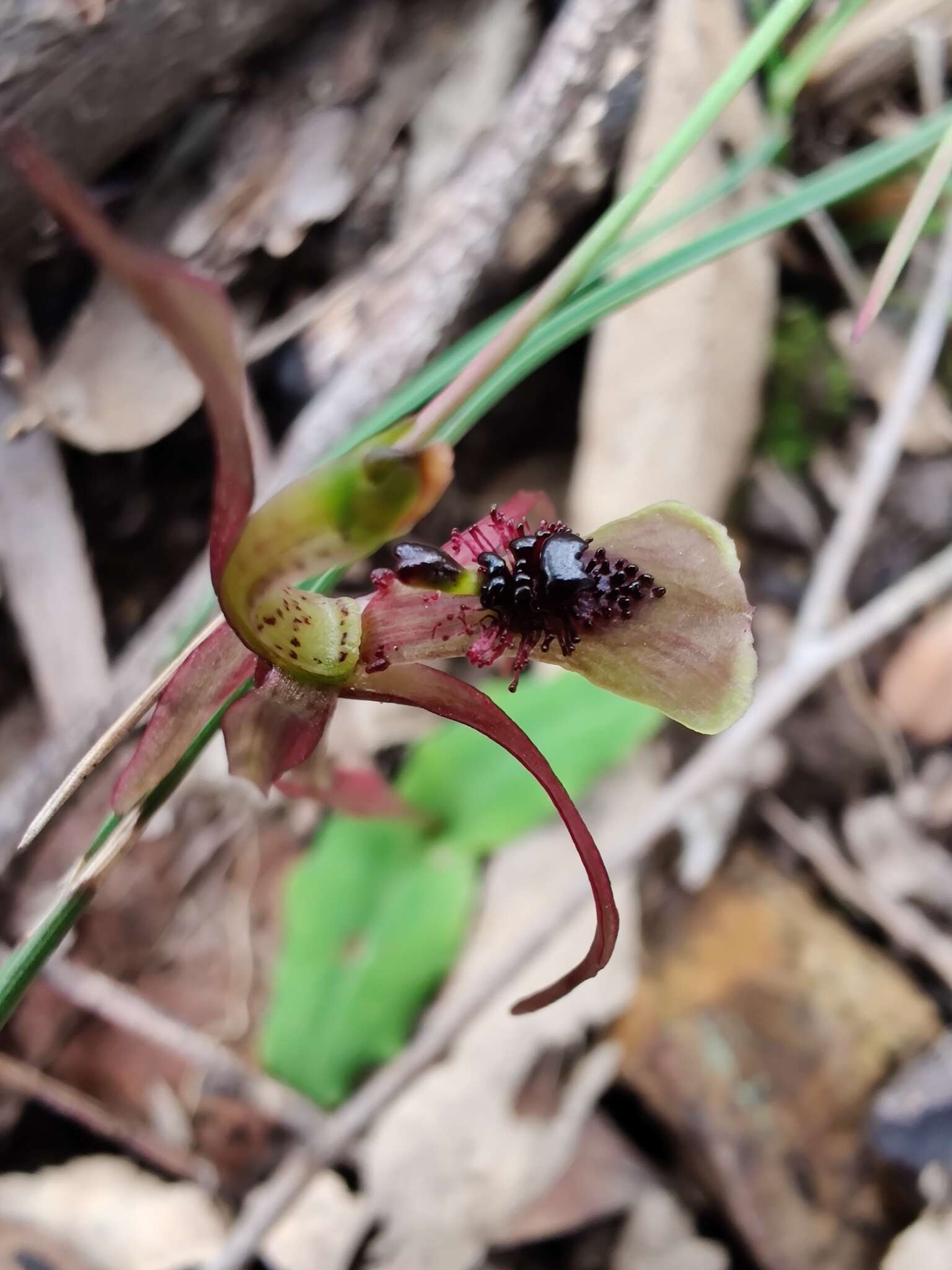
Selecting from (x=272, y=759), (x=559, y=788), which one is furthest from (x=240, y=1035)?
(x=559, y=788)

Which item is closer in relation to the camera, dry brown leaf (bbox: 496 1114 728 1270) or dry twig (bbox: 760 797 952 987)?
dry brown leaf (bbox: 496 1114 728 1270)

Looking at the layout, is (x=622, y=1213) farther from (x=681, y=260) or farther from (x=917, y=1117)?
(x=681, y=260)

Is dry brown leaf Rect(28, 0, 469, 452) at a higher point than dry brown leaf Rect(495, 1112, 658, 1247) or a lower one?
higher

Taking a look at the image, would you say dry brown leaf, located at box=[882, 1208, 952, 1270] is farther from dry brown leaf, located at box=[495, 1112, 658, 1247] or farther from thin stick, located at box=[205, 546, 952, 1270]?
thin stick, located at box=[205, 546, 952, 1270]

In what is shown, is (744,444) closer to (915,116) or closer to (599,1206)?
(915,116)

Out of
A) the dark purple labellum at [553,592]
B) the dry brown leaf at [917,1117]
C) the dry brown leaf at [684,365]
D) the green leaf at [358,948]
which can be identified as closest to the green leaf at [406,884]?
the green leaf at [358,948]

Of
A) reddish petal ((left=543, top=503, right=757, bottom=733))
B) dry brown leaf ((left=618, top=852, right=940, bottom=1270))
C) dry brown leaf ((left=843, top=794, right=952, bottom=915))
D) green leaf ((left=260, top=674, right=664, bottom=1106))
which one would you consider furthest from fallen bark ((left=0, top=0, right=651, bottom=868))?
dry brown leaf ((left=843, top=794, right=952, bottom=915))

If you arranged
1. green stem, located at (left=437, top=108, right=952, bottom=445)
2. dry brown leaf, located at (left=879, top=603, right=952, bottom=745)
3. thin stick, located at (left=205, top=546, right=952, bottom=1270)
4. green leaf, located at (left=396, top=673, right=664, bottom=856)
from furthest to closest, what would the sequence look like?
dry brown leaf, located at (left=879, top=603, right=952, bottom=745) < green leaf, located at (left=396, top=673, right=664, bottom=856) < thin stick, located at (left=205, top=546, right=952, bottom=1270) < green stem, located at (left=437, top=108, right=952, bottom=445)

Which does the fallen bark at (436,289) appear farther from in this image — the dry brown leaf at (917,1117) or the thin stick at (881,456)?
the dry brown leaf at (917,1117)
